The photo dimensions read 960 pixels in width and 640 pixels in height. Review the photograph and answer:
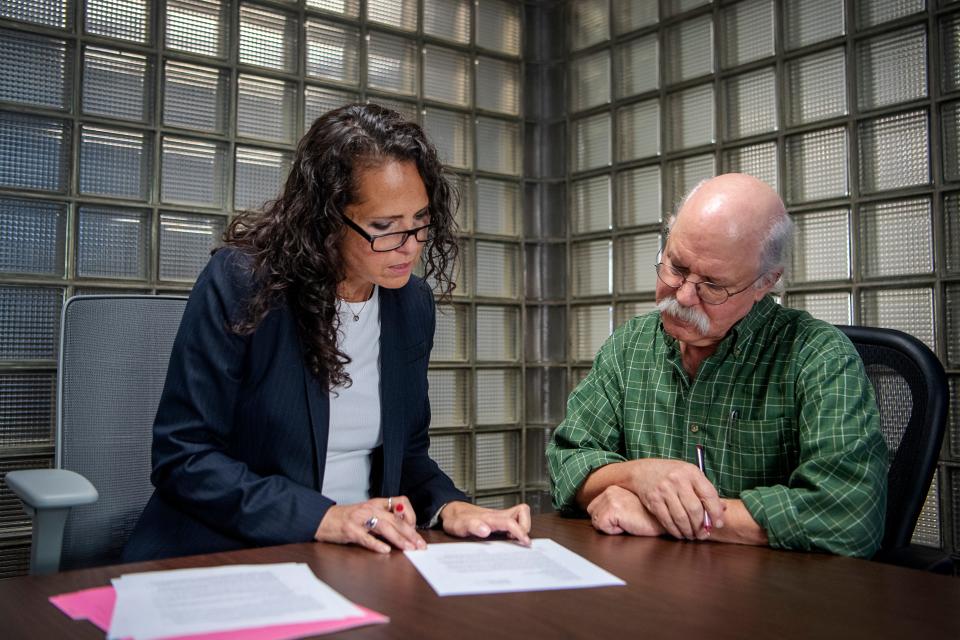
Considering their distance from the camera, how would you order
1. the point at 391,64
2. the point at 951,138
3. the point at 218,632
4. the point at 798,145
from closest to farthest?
1. the point at 218,632
2. the point at 951,138
3. the point at 798,145
4. the point at 391,64

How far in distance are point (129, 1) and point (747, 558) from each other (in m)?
2.44

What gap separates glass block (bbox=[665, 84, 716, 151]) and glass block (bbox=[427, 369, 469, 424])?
3.88 ft

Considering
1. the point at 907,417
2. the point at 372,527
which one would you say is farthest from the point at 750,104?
the point at 372,527

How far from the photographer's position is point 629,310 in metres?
3.13

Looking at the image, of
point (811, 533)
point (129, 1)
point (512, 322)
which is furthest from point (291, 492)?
point (512, 322)

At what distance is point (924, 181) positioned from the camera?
2.34 m

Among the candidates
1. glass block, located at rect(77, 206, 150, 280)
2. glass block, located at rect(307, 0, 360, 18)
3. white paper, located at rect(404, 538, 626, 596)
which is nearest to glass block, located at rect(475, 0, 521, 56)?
glass block, located at rect(307, 0, 360, 18)

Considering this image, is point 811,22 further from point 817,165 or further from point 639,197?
point 639,197

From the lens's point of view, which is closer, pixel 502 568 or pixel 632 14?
pixel 502 568

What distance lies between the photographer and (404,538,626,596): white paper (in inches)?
35.3

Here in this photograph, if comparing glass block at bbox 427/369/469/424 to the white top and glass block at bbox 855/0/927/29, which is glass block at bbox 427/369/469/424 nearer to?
the white top

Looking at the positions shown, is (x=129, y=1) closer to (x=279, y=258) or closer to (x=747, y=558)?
(x=279, y=258)

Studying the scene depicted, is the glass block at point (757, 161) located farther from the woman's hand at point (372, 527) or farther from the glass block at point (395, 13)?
the woman's hand at point (372, 527)

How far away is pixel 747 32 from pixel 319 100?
150cm
